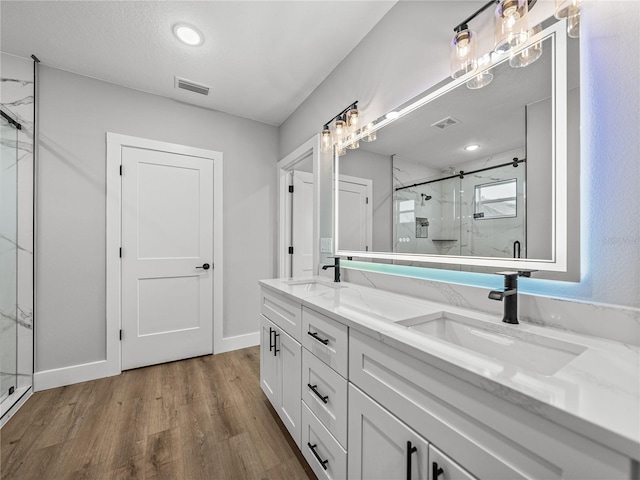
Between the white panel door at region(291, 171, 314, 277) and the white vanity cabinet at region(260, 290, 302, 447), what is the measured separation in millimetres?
1195

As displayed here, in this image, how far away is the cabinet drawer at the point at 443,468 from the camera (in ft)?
2.17

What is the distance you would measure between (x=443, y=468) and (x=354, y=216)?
60.8 inches

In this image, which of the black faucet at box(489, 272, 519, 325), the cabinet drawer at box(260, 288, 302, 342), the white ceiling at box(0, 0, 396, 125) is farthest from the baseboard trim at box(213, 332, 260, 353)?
the black faucet at box(489, 272, 519, 325)

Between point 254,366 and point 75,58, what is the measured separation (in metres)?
2.91

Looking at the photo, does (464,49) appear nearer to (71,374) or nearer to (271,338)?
(271,338)

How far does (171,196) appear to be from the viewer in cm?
262

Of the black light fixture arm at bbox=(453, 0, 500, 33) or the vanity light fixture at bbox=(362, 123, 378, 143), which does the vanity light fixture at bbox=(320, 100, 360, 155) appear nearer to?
the vanity light fixture at bbox=(362, 123, 378, 143)

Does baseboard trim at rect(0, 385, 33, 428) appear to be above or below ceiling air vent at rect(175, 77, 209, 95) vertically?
below

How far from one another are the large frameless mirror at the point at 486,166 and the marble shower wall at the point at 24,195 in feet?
8.41

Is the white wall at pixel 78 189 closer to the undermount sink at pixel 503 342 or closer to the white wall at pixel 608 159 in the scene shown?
the undermount sink at pixel 503 342

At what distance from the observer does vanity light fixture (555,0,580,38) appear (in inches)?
35.8

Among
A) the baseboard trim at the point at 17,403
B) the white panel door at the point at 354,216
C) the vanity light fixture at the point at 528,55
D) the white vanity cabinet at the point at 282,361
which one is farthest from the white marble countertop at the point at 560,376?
the baseboard trim at the point at 17,403

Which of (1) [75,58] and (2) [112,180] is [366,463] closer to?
(2) [112,180]

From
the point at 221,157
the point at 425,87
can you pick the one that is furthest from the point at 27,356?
the point at 425,87
